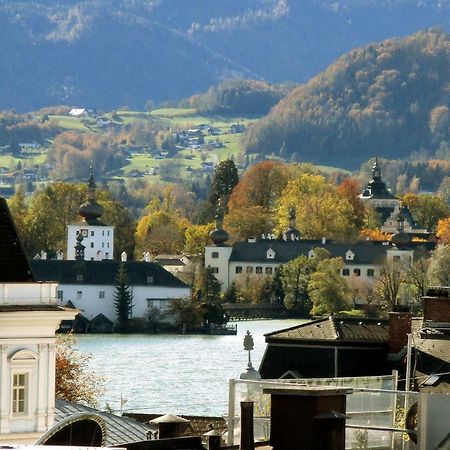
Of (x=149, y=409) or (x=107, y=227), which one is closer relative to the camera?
(x=149, y=409)

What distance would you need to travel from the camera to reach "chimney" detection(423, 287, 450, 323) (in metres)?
33.2

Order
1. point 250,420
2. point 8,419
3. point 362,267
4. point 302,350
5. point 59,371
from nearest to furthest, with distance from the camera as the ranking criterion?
point 250,420 → point 8,419 → point 302,350 → point 59,371 → point 362,267

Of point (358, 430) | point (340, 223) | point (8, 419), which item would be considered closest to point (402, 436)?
point (358, 430)

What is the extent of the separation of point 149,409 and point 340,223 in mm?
118541

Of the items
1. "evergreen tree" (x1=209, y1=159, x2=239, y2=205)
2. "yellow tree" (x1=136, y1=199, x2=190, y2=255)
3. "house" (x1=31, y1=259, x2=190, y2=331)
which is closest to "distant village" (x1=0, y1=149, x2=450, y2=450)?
"house" (x1=31, y1=259, x2=190, y2=331)

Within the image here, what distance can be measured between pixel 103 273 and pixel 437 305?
4131 inches

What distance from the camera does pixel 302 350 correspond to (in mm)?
36438

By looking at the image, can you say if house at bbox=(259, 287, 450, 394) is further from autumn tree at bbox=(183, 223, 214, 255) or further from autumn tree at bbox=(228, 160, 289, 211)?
autumn tree at bbox=(228, 160, 289, 211)

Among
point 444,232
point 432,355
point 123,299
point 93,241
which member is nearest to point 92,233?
point 93,241

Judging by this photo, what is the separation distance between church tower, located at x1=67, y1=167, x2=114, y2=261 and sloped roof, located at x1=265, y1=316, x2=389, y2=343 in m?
112

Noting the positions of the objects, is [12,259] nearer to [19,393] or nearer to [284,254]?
[19,393]

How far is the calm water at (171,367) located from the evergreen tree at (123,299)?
4441mm

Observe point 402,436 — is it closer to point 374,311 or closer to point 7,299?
point 7,299

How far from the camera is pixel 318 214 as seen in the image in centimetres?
17388
